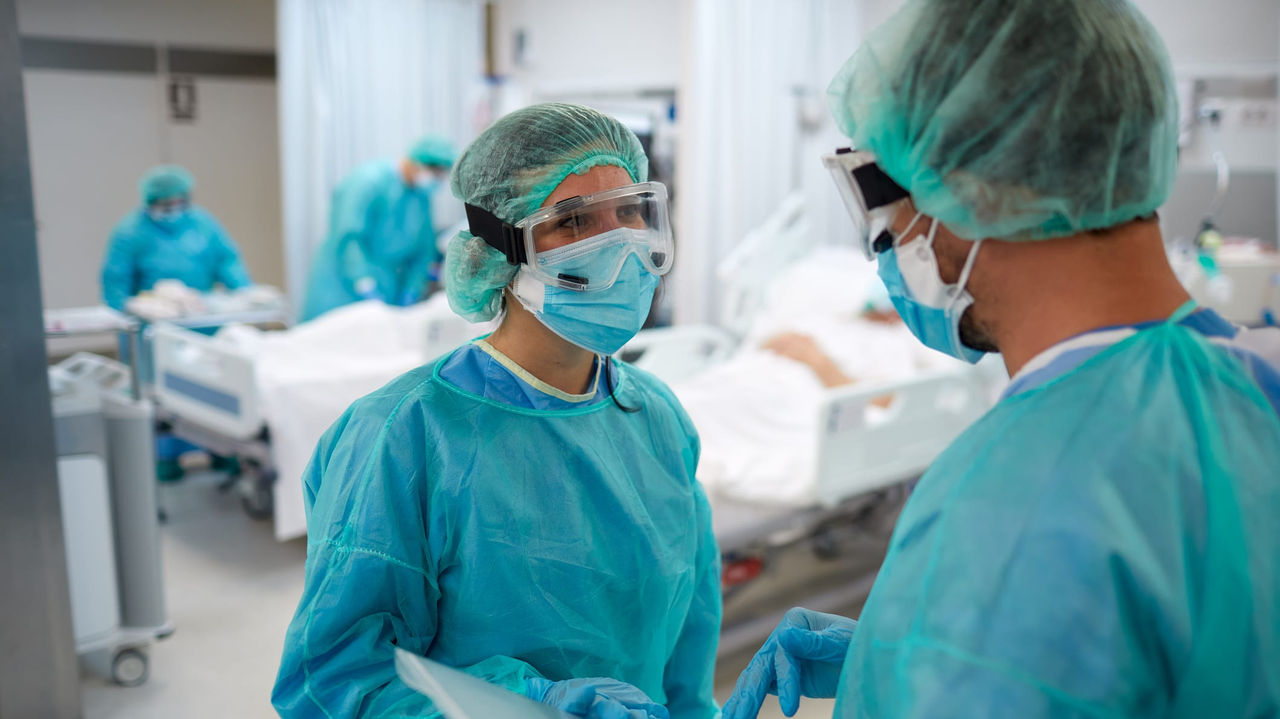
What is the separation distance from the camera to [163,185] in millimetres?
4781

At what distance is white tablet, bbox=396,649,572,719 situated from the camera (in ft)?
2.94

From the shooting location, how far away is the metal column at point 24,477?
7.43 ft

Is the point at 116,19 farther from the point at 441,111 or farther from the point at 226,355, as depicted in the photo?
the point at 226,355

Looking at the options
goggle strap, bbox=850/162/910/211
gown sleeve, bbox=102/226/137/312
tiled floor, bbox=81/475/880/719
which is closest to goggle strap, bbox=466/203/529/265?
goggle strap, bbox=850/162/910/211

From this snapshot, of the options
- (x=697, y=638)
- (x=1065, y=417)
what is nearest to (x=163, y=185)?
(x=697, y=638)

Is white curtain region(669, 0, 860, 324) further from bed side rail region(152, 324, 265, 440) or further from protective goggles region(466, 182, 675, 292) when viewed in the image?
protective goggles region(466, 182, 675, 292)

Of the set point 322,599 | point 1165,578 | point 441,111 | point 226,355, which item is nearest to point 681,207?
point 226,355

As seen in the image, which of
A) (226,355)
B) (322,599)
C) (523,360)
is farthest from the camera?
(226,355)

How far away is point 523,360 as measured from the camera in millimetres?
1341

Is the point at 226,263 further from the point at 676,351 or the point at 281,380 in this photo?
the point at 676,351

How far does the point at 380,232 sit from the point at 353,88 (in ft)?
4.58

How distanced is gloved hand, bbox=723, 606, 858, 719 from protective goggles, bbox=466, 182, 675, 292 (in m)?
0.53

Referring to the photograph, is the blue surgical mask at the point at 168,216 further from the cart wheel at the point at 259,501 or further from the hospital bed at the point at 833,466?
the hospital bed at the point at 833,466

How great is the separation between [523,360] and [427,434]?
0.19 meters
